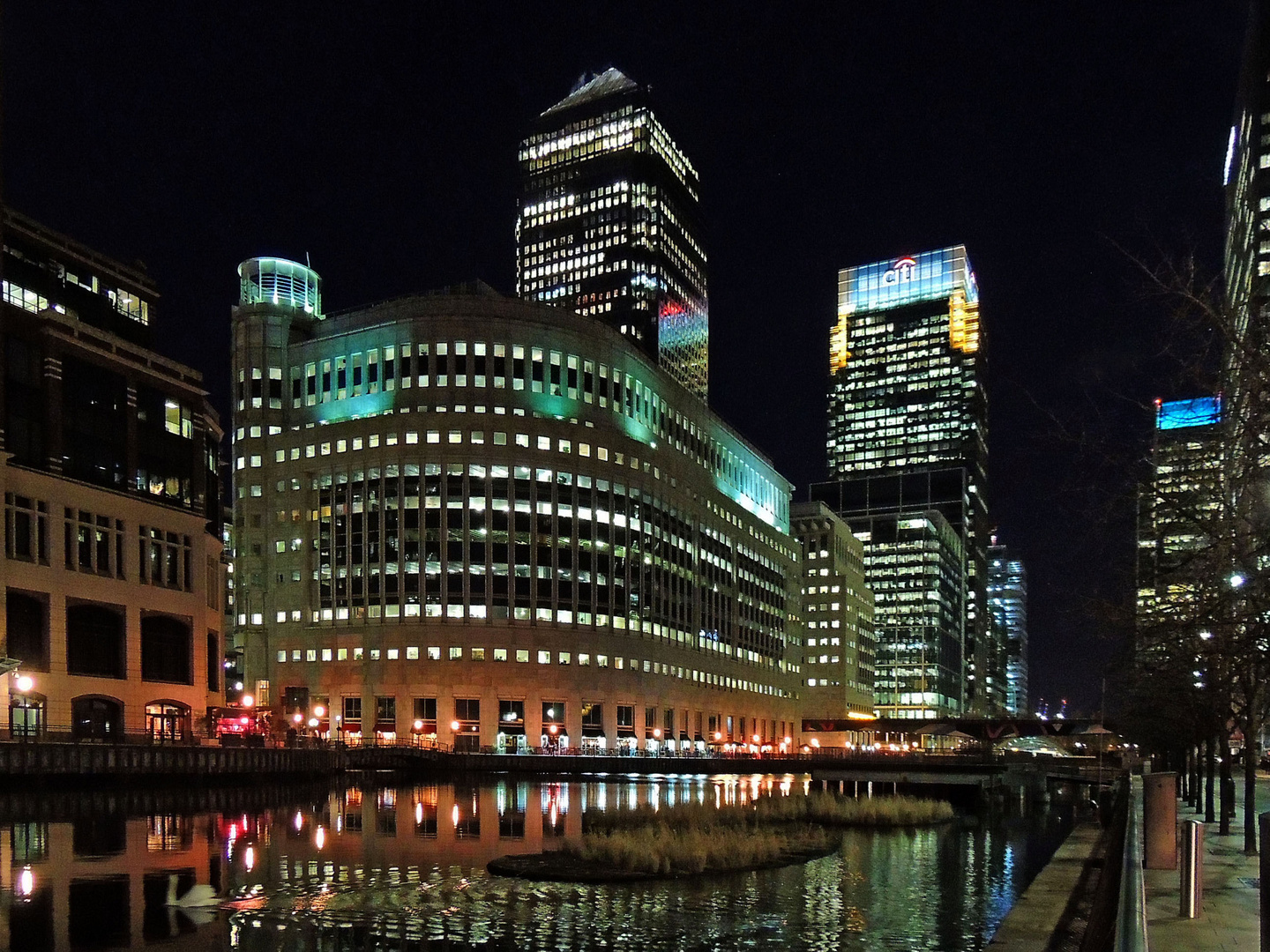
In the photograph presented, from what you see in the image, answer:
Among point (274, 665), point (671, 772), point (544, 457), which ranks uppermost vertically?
point (544, 457)

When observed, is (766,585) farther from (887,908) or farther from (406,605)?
(887,908)

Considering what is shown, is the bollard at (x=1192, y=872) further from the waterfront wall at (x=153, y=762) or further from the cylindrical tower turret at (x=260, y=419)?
the cylindrical tower turret at (x=260, y=419)

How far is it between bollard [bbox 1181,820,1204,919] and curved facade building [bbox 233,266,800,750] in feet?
337

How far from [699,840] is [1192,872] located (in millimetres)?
17311

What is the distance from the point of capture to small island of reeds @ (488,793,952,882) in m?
29.1

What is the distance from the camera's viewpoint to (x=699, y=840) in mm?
32500

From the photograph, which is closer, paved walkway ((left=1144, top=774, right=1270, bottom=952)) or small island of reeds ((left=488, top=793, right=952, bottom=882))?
paved walkway ((left=1144, top=774, right=1270, bottom=952))

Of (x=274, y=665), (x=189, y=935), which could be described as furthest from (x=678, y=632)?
(x=189, y=935)

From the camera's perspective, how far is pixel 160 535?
86688mm

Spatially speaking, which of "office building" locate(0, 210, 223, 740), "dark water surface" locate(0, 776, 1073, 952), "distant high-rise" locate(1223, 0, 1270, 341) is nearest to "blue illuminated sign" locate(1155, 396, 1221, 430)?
"dark water surface" locate(0, 776, 1073, 952)

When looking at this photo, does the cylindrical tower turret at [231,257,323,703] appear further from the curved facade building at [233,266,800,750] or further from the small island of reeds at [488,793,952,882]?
the small island of reeds at [488,793,952,882]

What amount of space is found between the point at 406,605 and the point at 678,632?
40.0 metres

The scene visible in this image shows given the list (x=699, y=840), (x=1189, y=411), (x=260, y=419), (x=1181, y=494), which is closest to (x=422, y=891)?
(x=699, y=840)

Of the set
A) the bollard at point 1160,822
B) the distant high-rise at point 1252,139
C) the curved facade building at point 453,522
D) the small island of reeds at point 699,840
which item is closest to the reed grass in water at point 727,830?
the small island of reeds at point 699,840
